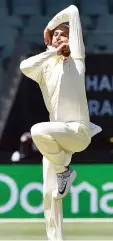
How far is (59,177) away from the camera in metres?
5.53

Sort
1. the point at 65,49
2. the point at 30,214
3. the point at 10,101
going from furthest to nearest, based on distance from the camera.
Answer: the point at 10,101
the point at 30,214
the point at 65,49

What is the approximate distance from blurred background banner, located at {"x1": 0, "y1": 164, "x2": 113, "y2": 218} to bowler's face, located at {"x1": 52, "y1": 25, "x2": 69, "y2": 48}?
217 centimetres

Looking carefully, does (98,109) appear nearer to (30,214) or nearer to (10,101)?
(10,101)

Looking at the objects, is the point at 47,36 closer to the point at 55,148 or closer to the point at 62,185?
the point at 55,148

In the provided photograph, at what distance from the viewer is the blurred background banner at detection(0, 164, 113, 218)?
24.5 feet

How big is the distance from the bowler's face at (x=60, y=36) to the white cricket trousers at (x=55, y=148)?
49cm

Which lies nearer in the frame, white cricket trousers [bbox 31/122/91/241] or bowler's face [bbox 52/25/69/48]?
white cricket trousers [bbox 31/122/91/241]

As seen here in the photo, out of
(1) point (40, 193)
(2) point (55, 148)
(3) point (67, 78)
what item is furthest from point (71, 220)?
(3) point (67, 78)

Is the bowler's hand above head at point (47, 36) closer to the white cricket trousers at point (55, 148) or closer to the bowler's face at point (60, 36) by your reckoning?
the bowler's face at point (60, 36)

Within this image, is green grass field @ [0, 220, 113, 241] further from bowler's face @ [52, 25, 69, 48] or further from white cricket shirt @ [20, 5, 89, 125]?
bowler's face @ [52, 25, 69, 48]

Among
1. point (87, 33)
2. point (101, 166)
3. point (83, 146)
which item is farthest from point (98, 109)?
point (83, 146)

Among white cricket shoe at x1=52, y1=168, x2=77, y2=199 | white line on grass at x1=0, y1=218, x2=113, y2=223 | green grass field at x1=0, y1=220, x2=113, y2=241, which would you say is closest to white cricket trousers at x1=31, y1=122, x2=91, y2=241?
white cricket shoe at x1=52, y1=168, x2=77, y2=199

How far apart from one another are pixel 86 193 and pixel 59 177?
2013 mm

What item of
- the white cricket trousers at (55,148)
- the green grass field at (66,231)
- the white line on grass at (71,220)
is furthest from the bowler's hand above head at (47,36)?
the white line on grass at (71,220)
